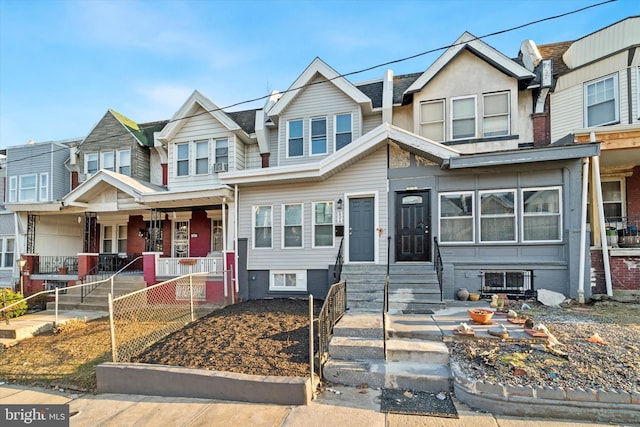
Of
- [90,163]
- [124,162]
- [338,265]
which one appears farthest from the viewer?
[90,163]

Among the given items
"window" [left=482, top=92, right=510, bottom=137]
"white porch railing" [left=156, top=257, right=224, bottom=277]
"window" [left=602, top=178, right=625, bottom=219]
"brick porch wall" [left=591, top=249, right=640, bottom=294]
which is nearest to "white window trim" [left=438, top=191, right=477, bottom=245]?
"window" [left=482, top=92, right=510, bottom=137]

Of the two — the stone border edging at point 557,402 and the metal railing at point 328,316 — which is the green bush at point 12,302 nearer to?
the metal railing at point 328,316

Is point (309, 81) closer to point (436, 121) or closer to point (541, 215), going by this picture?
point (436, 121)

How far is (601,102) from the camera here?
969 centimetres

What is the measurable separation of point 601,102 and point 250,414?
41.4 ft

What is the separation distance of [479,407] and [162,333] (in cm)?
594

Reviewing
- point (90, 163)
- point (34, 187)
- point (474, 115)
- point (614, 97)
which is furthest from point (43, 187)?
point (614, 97)

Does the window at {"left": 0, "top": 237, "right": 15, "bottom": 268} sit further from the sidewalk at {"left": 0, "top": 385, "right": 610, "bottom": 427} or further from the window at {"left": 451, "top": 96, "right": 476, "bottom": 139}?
the window at {"left": 451, "top": 96, "right": 476, "bottom": 139}

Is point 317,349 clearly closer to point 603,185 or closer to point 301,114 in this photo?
point 301,114

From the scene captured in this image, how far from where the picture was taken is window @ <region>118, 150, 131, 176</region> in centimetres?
1383

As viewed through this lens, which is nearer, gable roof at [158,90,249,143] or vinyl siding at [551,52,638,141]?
vinyl siding at [551,52,638,141]

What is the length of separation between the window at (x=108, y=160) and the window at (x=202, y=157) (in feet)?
14.5

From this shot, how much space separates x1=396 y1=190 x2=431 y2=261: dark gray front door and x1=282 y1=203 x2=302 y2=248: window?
2953 millimetres

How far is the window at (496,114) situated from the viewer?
9578 millimetres
